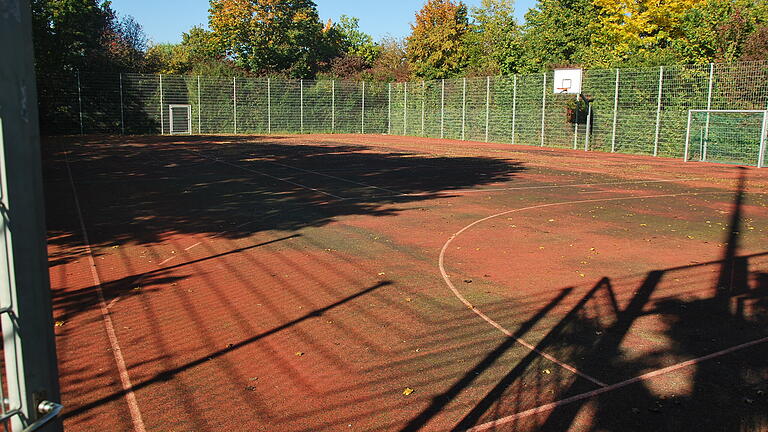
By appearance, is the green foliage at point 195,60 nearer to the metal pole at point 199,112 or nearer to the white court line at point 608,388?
the metal pole at point 199,112

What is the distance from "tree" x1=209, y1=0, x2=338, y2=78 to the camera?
5194 centimetres

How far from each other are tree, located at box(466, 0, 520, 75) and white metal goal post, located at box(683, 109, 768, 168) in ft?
54.2

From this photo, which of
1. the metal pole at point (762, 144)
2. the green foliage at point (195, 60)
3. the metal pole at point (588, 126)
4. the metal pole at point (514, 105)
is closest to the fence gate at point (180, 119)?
the green foliage at point (195, 60)

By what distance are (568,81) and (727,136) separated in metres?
8.24

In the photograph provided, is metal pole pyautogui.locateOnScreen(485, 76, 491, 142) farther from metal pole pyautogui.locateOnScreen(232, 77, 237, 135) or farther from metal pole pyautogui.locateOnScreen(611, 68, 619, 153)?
metal pole pyautogui.locateOnScreen(232, 77, 237, 135)

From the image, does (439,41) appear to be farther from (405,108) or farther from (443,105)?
(443,105)

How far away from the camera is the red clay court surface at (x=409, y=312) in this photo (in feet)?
13.6

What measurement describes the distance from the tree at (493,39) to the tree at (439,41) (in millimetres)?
1071

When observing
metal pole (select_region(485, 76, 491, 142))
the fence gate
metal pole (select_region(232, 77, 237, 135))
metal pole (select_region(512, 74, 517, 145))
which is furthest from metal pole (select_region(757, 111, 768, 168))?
the fence gate

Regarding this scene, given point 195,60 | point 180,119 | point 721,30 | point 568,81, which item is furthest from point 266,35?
point 721,30

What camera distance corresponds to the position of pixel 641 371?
4.67 m


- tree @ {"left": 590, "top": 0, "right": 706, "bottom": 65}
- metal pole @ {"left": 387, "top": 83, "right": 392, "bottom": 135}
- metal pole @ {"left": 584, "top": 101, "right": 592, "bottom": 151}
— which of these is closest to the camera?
metal pole @ {"left": 584, "top": 101, "right": 592, "bottom": 151}

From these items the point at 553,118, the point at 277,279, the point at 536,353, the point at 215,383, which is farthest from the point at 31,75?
the point at 553,118

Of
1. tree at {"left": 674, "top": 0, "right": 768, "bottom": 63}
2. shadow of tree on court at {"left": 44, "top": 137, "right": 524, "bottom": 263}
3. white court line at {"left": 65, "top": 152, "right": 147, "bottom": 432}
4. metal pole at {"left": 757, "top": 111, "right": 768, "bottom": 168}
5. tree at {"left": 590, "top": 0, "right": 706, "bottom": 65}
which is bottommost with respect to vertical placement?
white court line at {"left": 65, "top": 152, "right": 147, "bottom": 432}
